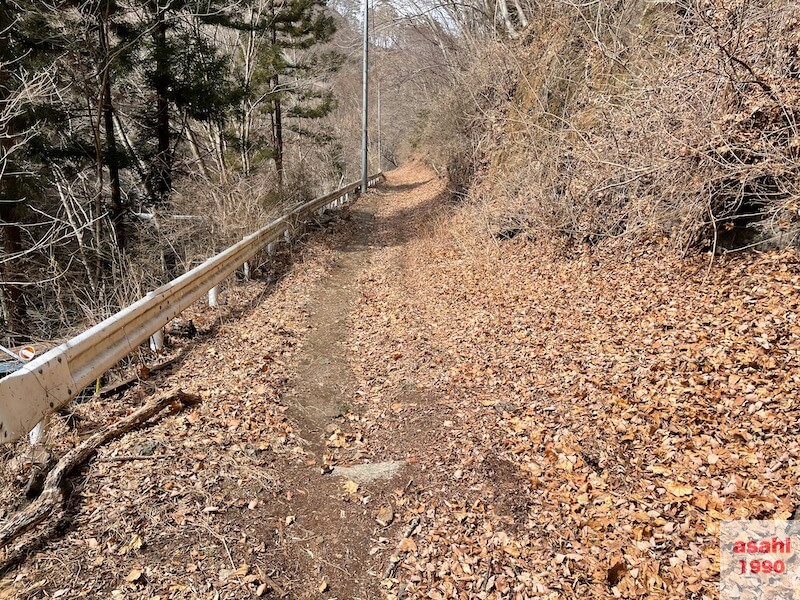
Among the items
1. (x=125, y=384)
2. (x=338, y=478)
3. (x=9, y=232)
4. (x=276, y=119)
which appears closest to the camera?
(x=338, y=478)

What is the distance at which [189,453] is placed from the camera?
3.83 m

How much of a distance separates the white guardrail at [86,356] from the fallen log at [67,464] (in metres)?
0.36

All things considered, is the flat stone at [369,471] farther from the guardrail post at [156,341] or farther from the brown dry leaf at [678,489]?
the guardrail post at [156,341]

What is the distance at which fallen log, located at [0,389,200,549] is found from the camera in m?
2.86

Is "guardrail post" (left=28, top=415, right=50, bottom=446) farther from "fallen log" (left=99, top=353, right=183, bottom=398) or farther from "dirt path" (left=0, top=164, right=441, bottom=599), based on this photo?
"fallen log" (left=99, top=353, right=183, bottom=398)

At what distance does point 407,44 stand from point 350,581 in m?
25.4

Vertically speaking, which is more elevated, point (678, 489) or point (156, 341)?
point (678, 489)

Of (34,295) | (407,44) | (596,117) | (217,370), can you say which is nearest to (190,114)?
(34,295)

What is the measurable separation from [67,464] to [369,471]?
7.36 feet

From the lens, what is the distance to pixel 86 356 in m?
4.20

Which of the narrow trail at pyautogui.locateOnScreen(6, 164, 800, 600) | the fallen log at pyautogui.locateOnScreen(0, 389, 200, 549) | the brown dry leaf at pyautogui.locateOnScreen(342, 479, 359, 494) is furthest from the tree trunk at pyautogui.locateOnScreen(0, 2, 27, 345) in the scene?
the brown dry leaf at pyautogui.locateOnScreen(342, 479, 359, 494)

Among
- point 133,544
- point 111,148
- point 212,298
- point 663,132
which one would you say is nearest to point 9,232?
point 111,148

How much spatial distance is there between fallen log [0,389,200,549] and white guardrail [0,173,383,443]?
0.36m

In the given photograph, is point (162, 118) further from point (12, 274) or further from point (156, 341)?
point (156, 341)
